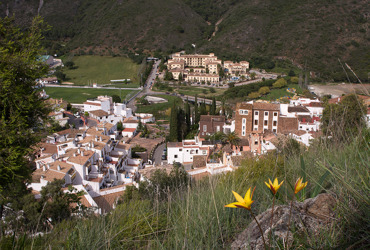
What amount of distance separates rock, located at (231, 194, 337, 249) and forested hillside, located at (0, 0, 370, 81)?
1442 inches

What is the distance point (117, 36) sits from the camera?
55531 millimetres

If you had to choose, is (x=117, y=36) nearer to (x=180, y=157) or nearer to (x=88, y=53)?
(x=88, y=53)

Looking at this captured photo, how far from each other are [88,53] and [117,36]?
23.0 feet

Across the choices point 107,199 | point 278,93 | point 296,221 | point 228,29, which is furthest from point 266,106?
point 228,29

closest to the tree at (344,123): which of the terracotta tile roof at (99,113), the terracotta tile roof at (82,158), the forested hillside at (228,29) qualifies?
the terracotta tile roof at (82,158)

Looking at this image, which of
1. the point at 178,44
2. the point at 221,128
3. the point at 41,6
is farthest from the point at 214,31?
the point at 221,128

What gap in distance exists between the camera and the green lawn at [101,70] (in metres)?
40.9

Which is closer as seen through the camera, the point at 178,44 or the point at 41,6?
the point at 178,44

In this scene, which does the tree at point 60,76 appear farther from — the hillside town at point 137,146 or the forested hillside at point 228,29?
the hillside town at point 137,146

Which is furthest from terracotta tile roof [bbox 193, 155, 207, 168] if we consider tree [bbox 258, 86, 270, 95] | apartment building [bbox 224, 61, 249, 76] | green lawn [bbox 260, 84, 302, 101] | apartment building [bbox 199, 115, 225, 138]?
apartment building [bbox 224, 61, 249, 76]

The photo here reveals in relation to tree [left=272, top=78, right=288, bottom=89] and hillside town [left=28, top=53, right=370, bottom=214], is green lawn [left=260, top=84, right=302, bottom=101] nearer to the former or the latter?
tree [left=272, top=78, right=288, bottom=89]

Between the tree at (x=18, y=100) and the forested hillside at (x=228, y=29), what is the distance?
36.3 m

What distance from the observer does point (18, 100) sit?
8.22ft

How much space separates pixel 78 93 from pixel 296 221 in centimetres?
3364
